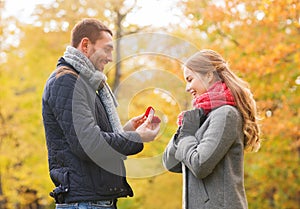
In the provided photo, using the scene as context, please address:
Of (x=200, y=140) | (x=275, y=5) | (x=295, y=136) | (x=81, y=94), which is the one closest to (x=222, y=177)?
(x=200, y=140)

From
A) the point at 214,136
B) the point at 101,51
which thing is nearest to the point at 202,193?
the point at 214,136

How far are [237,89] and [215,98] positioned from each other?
0.15 meters

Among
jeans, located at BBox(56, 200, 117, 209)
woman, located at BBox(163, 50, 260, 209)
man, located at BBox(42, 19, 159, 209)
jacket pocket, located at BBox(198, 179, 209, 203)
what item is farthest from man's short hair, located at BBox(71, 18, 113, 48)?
jacket pocket, located at BBox(198, 179, 209, 203)

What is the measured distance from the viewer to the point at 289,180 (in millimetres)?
11953

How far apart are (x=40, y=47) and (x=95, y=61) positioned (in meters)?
10.4

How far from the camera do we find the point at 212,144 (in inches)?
129

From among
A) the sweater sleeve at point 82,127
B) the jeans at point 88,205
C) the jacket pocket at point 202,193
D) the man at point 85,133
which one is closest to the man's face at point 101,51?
the man at point 85,133

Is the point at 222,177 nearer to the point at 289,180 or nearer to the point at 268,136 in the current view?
the point at 268,136

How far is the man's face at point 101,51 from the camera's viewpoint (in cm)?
348

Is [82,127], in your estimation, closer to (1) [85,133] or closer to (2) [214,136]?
(1) [85,133]

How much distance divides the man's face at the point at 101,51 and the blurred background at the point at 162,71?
3.00 ft

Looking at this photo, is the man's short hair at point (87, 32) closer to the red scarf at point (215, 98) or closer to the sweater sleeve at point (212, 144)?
the red scarf at point (215, 98)

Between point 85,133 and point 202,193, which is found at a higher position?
point 85,133

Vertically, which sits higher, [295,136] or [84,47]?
[84,47]
